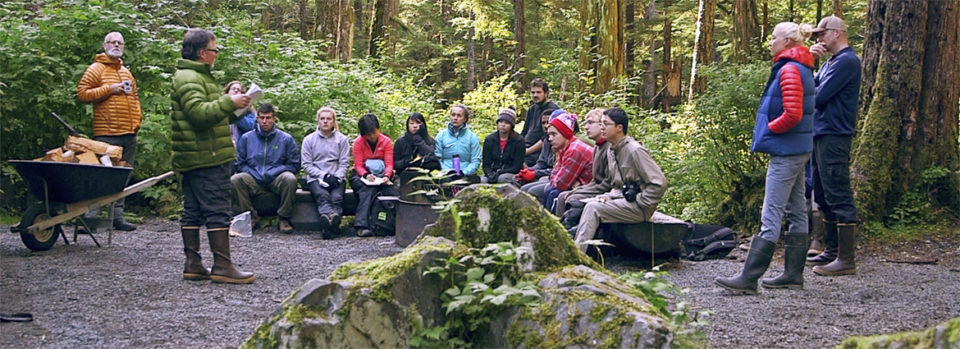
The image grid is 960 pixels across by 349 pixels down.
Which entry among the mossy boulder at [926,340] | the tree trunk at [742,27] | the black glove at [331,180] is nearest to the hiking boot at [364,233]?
the black glove at [331,180]

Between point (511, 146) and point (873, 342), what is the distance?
879 cm

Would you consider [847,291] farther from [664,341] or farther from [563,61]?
[563,61]

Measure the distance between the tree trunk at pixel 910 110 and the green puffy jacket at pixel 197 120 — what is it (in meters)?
6.22

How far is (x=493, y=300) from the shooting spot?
3.96 metres

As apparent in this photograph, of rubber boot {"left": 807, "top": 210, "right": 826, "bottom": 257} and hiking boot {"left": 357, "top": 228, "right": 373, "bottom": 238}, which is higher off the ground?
rubber boot {"left": 807, "top": 210, "right": 826, "bottom": 257}

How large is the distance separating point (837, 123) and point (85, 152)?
272 inches

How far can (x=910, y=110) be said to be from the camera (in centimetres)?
926

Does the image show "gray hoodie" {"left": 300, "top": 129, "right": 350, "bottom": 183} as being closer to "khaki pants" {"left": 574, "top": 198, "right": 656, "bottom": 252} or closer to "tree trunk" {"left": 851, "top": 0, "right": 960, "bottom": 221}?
"khaki pants" {"left": 574, "top": 198, "right": 656, "bottom": 252}

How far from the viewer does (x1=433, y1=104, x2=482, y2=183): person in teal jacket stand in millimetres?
11812

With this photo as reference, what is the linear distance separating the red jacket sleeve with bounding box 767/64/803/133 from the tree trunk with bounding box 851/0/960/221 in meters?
3.38

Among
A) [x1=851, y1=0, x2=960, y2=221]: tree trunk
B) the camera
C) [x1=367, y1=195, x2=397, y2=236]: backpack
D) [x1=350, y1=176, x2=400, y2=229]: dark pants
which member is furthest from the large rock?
[x1=350, y1=176, x2=400, y2=229]: dark pants

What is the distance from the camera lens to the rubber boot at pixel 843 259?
7.50 m

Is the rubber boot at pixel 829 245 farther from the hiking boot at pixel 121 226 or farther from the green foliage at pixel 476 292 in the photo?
the hiking boot at pixel 121 226

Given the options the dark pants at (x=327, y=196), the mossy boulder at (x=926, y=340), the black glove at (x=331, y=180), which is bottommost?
the dark pants at (x=327, y=196)
